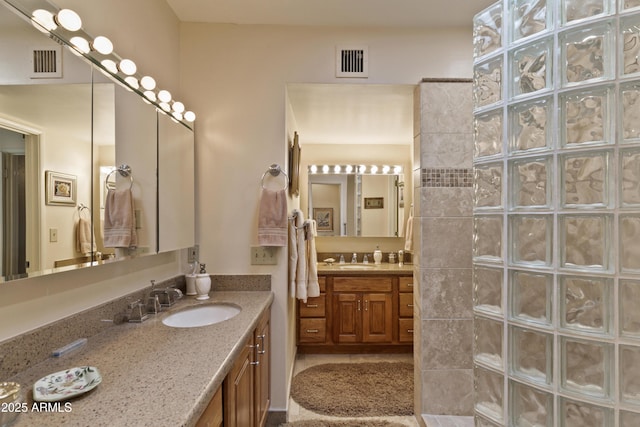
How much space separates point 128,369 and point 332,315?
2345 mm

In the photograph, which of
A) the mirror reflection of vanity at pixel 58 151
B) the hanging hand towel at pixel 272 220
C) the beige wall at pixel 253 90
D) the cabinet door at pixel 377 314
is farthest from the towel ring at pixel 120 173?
the cabinet door at pixel 377 314

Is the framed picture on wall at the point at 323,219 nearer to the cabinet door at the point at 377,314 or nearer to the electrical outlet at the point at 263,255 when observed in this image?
the cabinet door at the point at 377,314

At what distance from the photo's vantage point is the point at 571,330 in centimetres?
89

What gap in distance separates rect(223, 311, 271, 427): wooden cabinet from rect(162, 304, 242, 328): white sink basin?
199 millimetres

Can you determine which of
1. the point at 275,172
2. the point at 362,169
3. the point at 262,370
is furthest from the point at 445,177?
the point at 362,169

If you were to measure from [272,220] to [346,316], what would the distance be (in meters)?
1.63

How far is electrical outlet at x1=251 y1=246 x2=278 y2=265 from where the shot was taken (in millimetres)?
2074

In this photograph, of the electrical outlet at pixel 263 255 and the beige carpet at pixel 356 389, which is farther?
the beige carpet at pixel 356 389

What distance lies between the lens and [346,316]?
3.15 metres

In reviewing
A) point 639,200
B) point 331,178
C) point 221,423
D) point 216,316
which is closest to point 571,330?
point 639,200

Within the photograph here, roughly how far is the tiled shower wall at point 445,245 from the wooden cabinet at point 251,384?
997 millimetres

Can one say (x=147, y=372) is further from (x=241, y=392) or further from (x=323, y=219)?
(x=323, y=219)

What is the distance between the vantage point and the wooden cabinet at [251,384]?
4.08 ft

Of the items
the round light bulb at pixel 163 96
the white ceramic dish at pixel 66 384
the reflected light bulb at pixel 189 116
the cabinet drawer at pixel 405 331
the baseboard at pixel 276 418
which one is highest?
the round light bulb at pixel 163 96
